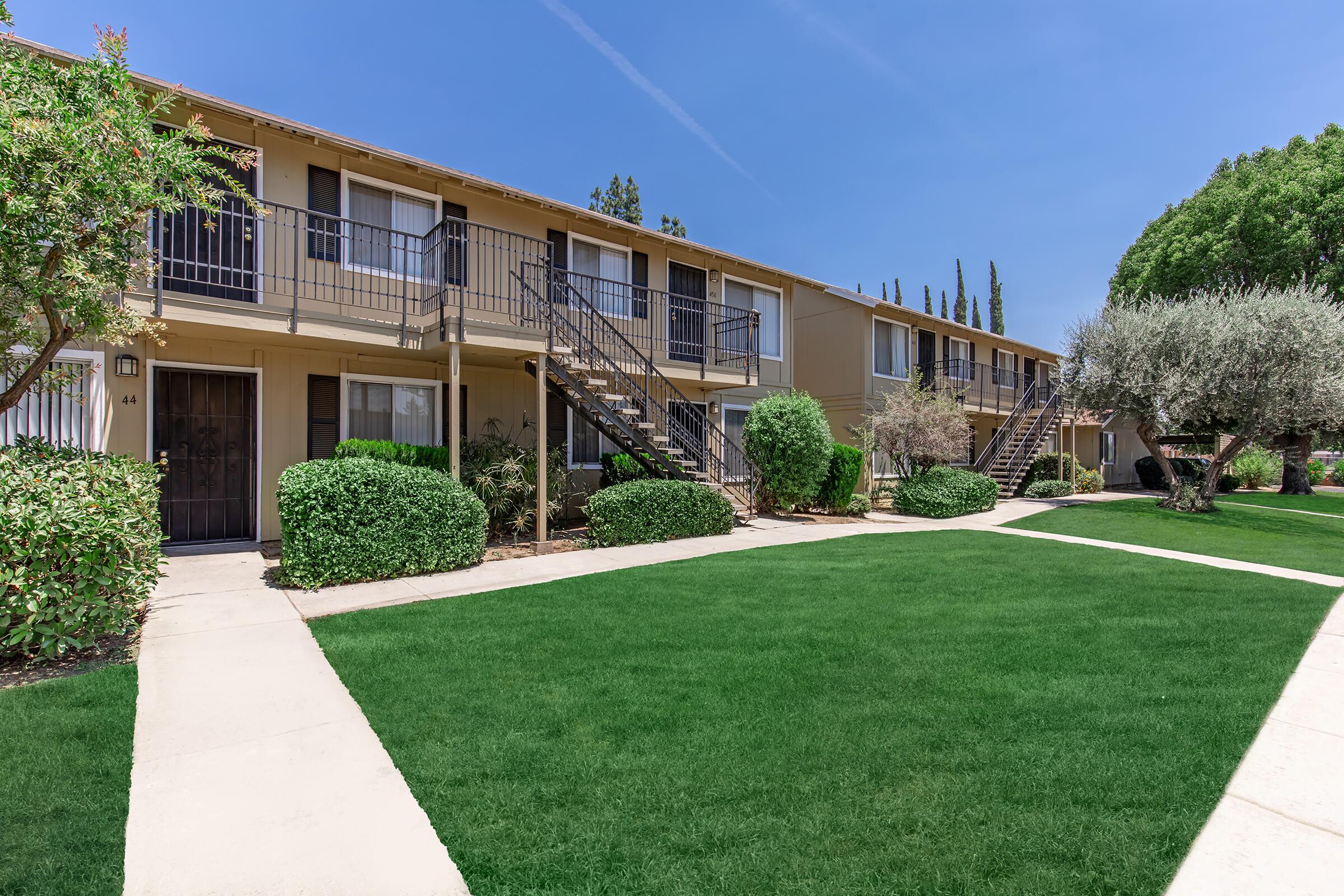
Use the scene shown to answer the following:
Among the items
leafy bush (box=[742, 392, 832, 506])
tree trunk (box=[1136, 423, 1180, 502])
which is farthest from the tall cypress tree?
leafy bush (box=[742, 392, 832, 506])

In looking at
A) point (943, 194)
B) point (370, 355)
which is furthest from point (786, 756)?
point (943, 194)

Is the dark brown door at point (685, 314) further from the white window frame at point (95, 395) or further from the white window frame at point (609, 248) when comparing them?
the white window frame at point (95, 395)

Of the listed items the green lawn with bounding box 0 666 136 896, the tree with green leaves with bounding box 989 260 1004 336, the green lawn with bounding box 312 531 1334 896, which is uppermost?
the tree with green leaves with bounding box 989 260 1004 336

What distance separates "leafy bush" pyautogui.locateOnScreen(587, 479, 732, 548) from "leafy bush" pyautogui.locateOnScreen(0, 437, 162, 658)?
558 cm

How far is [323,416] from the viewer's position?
9.74 metres

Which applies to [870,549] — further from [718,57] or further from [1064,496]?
[1064,496]

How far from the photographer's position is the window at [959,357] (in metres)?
21.1

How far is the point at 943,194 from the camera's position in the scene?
21.8 metres

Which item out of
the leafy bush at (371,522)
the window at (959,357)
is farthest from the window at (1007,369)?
the leafy bush at (371,522)

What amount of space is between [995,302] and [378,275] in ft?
166

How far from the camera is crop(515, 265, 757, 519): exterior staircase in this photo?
33.1 feet

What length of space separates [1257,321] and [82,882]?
19598 mm

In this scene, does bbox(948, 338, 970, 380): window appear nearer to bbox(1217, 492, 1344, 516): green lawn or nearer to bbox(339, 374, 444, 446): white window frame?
bbox(1217, 492, 1344, 516): green lawn

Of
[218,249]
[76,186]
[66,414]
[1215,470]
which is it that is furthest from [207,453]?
[1215,470]
